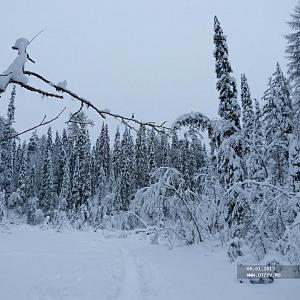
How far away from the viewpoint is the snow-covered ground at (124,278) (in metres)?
8.73

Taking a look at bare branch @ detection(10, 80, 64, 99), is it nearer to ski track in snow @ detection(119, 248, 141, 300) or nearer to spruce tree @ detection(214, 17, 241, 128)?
ski track in snow @ detection(119, 248, 141, 300)

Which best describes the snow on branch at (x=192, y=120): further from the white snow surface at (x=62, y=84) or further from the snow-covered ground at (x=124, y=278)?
the white snow surface at (x=62, y=84)

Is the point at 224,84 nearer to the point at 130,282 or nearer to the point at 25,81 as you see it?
the point at 130,282

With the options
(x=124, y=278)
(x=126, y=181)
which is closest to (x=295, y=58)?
(x=124, y=278)

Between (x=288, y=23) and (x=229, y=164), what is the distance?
43.0 feet

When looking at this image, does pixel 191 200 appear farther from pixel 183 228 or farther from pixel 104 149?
pixel 104 149

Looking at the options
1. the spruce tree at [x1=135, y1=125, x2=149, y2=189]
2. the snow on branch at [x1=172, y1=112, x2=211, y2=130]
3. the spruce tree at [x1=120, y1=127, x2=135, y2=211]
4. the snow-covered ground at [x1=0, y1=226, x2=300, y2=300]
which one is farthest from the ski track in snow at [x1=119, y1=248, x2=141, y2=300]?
the spruce tree at [x1=135, y1=125, x2=149, y2=189]

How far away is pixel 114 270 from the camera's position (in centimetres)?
1237

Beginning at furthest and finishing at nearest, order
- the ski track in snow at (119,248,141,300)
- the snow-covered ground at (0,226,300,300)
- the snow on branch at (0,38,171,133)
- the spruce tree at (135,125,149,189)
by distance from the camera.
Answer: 1. the spruce tree at (135,125,149,189)
2. the ski track in snow at (119,248,141,300)
3. the snow-covered ground at (0,226,300,300)
4. the snow on branch at (0,38,171,133)

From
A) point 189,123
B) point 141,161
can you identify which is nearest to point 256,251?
point 189,123

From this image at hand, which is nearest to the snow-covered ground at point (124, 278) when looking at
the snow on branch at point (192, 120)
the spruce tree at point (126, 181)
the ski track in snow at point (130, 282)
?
the ski track in snow at point (130, 282)

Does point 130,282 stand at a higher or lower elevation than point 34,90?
lower

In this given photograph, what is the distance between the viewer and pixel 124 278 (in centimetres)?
1130

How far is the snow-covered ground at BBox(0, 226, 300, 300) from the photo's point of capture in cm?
873
